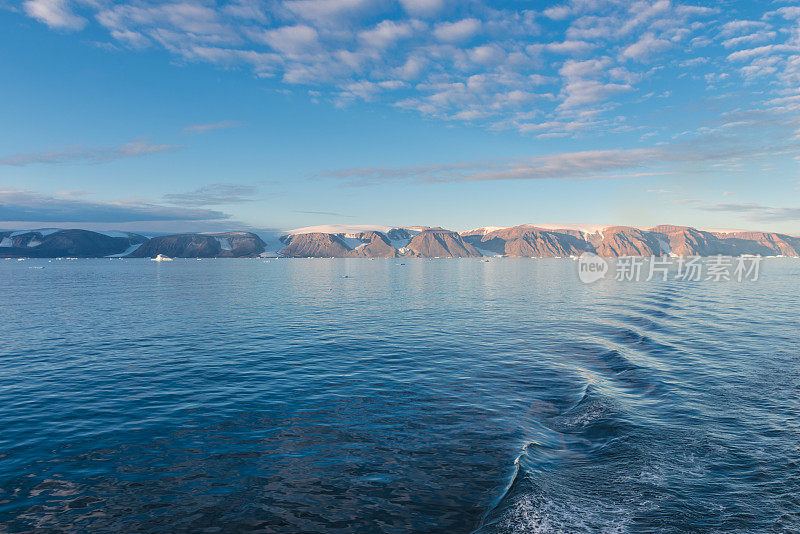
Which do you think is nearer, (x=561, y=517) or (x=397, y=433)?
(x=561, y=517)

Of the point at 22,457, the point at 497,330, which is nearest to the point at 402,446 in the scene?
the point at 22,457

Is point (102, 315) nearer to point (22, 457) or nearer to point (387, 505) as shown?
point (22, 457)

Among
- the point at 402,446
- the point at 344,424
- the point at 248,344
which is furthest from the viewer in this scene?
the point at 248,344

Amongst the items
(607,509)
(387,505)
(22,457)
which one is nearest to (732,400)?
(607,509)

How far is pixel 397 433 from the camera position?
1858cm

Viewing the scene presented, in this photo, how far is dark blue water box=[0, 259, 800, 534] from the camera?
41.7 feet

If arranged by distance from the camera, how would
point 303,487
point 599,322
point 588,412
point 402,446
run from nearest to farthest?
point 303,487, point 402,446, point 588,412, point 599,322

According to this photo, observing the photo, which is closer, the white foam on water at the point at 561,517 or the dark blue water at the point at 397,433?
the white foam on water at the point at 561,517

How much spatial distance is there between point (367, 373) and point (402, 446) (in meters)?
11.8

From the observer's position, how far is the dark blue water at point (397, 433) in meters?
12.7

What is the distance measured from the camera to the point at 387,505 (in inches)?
520

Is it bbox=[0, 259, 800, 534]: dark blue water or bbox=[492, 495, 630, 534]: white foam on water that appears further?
bbox=[0, 259, 800, 534]: dark blue water

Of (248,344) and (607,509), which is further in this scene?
(248,344)

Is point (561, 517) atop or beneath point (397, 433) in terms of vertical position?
atop
